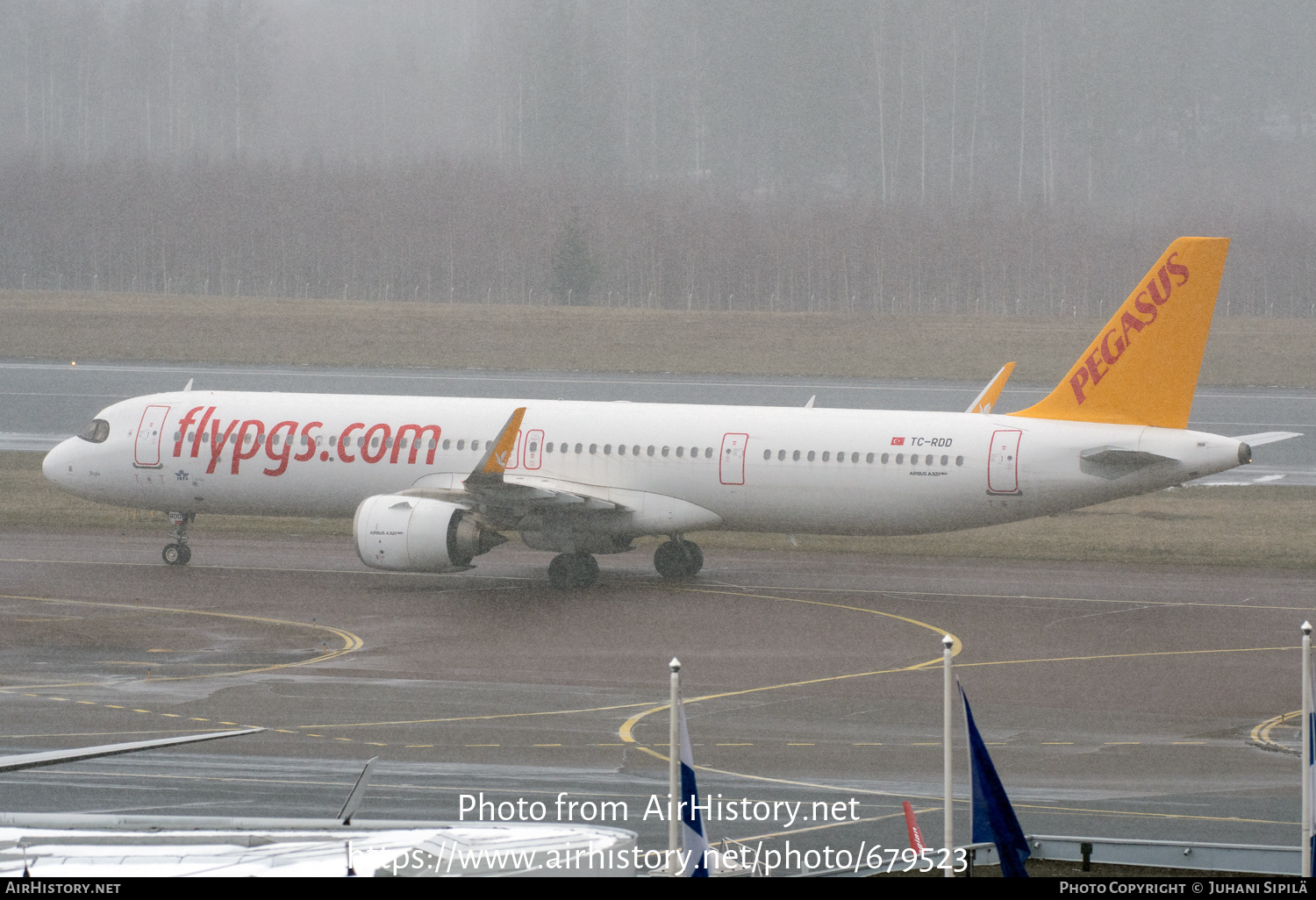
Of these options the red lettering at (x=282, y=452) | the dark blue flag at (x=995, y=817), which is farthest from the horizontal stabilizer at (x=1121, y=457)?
the dark blue flag at (x=995, y=817)

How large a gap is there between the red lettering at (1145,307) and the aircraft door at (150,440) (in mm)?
20265

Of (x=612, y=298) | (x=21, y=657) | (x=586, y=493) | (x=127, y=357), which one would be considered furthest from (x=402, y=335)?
(x=21, y=657)

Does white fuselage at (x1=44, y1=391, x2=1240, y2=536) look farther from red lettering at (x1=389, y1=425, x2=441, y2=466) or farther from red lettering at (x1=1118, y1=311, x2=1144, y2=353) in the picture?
red lettering at (x1=1118, y1=311, x2=1144, y2=353)

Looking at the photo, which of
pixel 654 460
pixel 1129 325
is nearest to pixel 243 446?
pixel 654 460

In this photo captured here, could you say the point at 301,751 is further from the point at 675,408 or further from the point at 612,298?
the point at 612,298

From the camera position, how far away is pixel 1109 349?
30.7 m

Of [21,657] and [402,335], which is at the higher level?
[402,335]

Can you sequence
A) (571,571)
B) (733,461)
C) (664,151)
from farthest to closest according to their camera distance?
(664,151), (733,461), (571,571)

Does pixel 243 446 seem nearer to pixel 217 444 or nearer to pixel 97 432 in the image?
pixel 217 444

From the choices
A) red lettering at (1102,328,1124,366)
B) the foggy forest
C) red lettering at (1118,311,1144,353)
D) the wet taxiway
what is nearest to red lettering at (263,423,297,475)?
the wet taxiway

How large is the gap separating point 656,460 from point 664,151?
5365 inches
